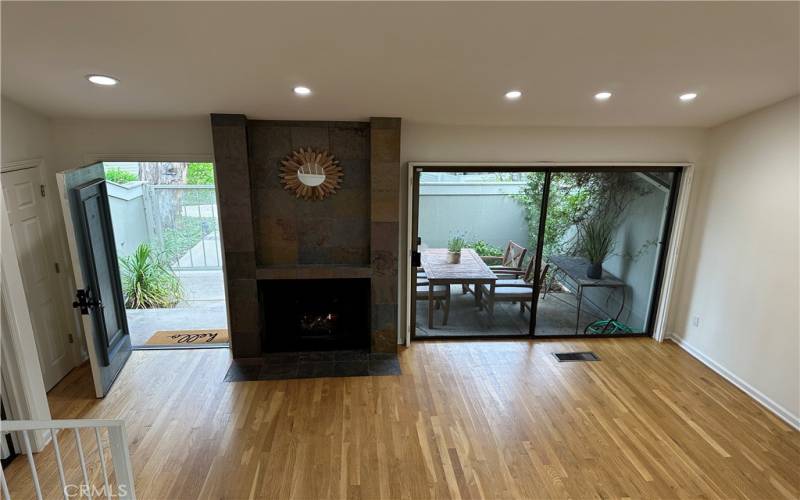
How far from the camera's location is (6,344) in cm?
231

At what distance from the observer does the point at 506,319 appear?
420cm

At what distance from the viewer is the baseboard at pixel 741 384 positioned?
2.90 m

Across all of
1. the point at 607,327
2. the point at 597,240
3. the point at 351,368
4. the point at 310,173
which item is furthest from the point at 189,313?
the point at 607,327

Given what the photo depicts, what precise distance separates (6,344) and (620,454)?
383 cm

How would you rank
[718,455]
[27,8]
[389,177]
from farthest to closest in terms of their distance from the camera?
[389,177], [718,455], [27,8]

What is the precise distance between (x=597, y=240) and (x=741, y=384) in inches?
65.0

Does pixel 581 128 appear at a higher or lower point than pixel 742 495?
higher

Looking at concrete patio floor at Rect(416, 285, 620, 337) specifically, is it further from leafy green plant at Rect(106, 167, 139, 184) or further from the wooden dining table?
leafy green plant at Rect(106, 167, 139, 184)

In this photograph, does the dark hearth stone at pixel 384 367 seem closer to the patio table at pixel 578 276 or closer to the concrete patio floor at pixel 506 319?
the concrete patio floor at pixel 506 319

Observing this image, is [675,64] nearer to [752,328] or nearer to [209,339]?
[752,328]

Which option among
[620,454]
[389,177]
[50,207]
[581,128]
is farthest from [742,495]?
[50,207]

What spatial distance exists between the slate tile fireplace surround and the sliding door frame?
0.27 m

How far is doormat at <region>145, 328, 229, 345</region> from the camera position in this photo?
13.1 feet

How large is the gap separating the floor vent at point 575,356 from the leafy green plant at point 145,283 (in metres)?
4.67
